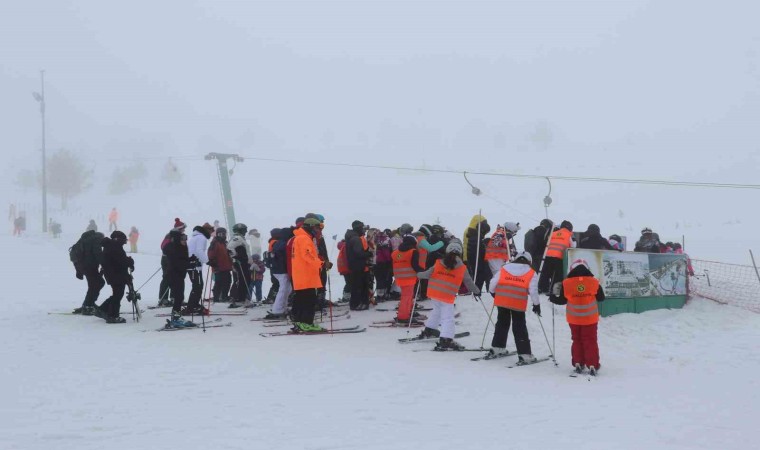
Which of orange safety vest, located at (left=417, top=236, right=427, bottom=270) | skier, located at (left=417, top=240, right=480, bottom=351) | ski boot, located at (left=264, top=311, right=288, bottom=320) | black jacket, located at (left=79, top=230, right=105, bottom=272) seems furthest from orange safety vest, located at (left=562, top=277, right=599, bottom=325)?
black jacket, located at (left=79, top=230, right=105, bottom=272)

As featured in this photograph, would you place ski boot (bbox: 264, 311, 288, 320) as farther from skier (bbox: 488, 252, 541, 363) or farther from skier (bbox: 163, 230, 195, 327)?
skier (bbox: 488, 252, 541, 363)

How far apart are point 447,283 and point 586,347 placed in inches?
89.1

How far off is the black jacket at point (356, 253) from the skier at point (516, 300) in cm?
407

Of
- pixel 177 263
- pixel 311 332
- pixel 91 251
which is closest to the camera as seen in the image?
pixel 311 332

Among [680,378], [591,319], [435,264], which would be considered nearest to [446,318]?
[435,264]

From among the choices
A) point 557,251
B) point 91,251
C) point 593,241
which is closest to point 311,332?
point 91,251

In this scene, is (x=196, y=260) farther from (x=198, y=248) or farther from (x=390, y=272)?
(x=390, y=272)

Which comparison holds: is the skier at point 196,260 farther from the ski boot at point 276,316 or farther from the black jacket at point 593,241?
the black jacket at point 593,241

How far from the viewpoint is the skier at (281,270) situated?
1209cm

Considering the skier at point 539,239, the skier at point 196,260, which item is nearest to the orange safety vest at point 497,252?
the skier at point 539,239

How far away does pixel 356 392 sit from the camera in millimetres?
6863

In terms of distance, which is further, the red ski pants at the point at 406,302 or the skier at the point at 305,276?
the red ski pants at the point at 406,302

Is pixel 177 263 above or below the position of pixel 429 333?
above

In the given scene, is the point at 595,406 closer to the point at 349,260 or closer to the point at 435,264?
the point at 435,264
